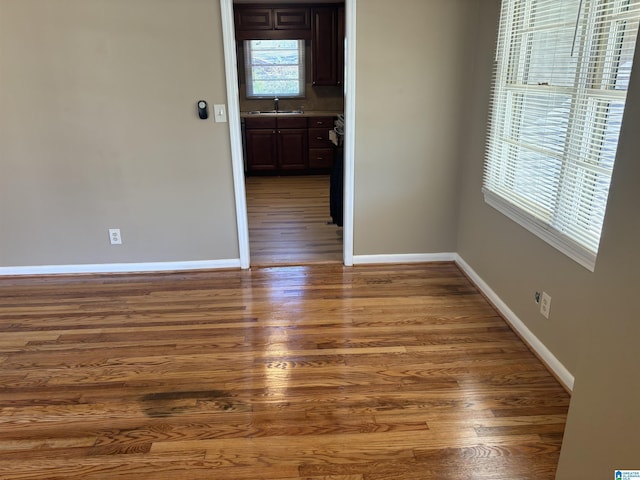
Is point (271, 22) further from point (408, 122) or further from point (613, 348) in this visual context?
point (613, 348)

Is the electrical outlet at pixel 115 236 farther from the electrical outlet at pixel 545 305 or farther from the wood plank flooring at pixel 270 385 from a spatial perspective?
the electrical outlet at pixel 545 305

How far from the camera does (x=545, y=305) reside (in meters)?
2.41

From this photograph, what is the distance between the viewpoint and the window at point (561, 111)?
75.0 inches

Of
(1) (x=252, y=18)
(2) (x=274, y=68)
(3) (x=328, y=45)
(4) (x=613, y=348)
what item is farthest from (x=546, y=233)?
(2) (x=274, y=68)

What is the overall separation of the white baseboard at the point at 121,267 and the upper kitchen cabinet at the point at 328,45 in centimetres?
402

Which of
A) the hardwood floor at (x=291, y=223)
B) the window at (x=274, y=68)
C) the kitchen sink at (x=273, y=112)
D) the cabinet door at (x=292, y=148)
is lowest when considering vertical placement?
the hardwood floor at (x=291, y=223)

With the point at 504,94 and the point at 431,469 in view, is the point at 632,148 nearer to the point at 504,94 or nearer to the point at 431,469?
the point at 431,469

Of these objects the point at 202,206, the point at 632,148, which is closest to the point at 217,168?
the point at 202,206

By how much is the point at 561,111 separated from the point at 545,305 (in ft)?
3.12

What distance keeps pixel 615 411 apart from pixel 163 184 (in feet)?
9.82

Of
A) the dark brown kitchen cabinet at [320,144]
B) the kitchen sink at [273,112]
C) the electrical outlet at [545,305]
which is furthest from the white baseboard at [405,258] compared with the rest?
the kitchen sink at [273,112]

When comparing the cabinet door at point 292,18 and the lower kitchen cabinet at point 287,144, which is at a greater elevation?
the cabinet door at point 292,18

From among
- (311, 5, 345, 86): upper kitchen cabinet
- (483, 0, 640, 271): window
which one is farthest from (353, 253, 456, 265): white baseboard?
(311, 5, 345, 86): upper kitchen cabinet

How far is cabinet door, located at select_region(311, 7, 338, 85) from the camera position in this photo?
6.39m
